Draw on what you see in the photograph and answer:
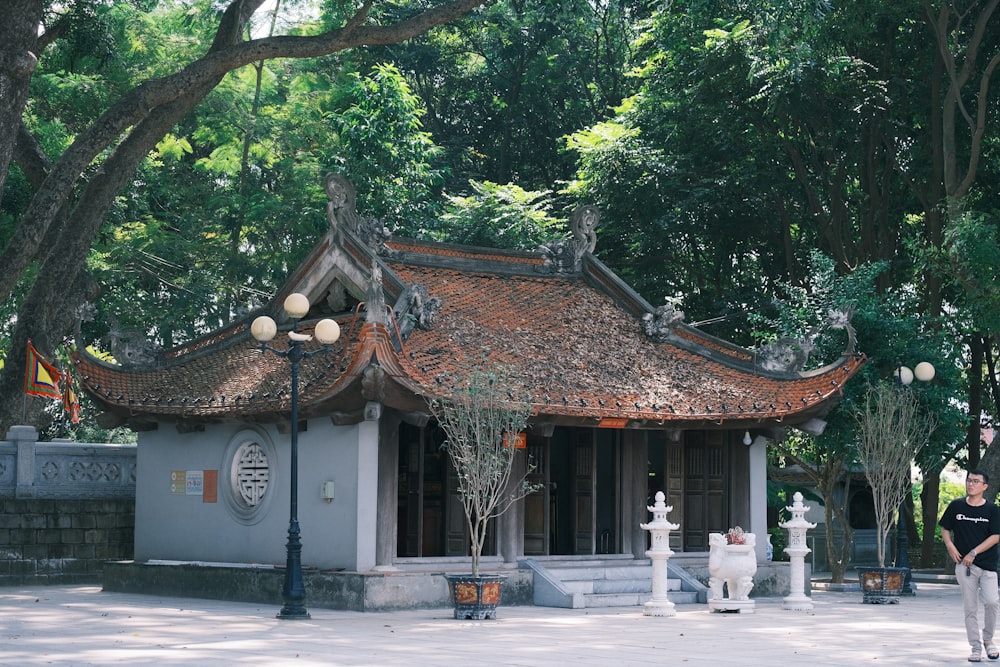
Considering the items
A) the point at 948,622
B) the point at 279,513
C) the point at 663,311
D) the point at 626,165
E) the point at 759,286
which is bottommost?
the point at 948,622

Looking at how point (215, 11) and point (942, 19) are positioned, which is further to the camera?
point (215, 11)

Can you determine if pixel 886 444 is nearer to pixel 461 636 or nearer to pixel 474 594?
pixel 474 594

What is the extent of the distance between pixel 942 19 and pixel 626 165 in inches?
322

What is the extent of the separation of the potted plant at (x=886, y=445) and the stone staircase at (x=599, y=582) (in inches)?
115

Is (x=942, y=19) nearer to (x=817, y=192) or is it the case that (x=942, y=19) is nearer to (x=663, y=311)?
(x=817, y=192)

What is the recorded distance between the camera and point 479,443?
16516mm

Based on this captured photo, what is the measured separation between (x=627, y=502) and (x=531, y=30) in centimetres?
2097

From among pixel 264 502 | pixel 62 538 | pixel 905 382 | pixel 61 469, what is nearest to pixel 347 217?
pixel 264 502

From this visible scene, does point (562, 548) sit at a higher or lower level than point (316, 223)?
lower

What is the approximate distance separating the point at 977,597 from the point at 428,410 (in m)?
7.88

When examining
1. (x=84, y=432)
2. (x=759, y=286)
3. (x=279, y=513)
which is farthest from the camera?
(x=84, y=432)

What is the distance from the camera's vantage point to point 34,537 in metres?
22.1

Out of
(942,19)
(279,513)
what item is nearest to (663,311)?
(279,513)

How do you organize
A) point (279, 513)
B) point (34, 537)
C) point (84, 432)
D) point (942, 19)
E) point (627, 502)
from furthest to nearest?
point (84, 432) → point (942, 19) → point (34, 537) → point (627, 502) → point (279, 513)
